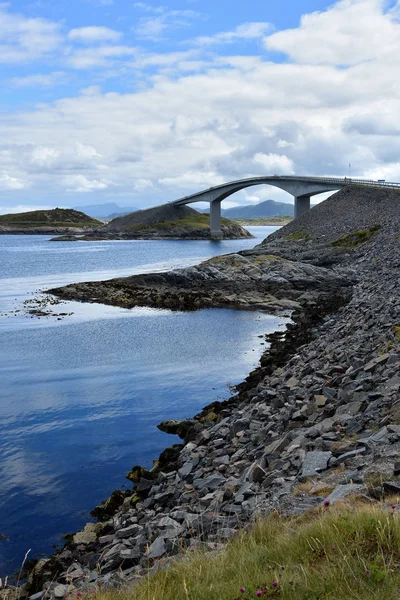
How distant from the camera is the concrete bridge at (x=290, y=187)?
11161cm

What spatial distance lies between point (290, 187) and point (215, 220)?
4543 centimetres

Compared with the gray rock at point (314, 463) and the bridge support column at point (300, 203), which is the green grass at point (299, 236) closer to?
the bridge support column at point (300, 203)

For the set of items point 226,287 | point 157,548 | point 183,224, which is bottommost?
point 157,548

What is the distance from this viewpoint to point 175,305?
155 feet

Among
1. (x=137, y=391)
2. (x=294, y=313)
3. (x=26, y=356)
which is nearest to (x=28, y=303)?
(x=26, y=356)

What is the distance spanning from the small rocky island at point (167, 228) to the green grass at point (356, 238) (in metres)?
95.1

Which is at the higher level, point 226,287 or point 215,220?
point 215,220

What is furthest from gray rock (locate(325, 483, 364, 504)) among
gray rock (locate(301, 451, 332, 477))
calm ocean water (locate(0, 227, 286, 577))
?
calm ocean water (locate(0, 227, 286, 577))

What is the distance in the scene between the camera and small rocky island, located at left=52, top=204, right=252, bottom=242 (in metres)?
173

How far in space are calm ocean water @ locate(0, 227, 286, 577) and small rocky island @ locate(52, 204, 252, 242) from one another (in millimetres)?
126154

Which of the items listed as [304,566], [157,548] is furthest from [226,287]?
[304,566]

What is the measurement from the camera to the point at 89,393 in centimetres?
2334

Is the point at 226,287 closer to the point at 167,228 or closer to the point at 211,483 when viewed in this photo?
the point at 211,483

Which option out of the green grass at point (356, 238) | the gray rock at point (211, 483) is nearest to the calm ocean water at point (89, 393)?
the gray rock at point (211, 483)
